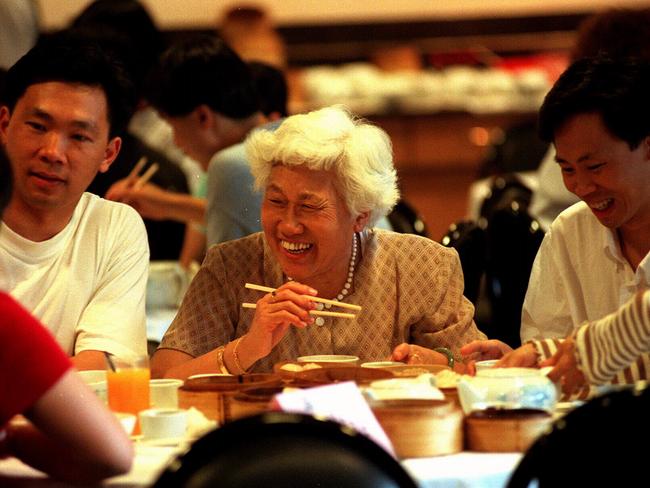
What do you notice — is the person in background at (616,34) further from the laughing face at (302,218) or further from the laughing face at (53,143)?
the laughing face at (53,143)

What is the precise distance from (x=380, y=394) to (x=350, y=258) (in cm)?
88

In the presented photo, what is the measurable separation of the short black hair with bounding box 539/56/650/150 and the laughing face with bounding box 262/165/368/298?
568 millimetres

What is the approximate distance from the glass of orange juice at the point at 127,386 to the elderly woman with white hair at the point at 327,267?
1.59 feet

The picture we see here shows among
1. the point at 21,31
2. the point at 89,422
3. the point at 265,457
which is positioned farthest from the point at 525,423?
the point at 21,31

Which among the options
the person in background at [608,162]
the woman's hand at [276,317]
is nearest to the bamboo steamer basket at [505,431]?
the person in background at [608,162]

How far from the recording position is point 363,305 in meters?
2.87

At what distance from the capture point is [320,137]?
2.77m

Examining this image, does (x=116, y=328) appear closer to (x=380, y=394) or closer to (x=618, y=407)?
(x=380, y=394)

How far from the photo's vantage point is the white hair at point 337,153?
9.06ft

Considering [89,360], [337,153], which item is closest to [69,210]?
[89,360]

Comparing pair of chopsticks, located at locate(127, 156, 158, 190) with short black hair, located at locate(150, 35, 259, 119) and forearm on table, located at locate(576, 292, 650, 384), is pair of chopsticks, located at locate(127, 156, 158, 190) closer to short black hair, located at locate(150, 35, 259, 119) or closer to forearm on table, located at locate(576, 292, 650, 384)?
short black hair, located at locate(150, 35, 259, 119)

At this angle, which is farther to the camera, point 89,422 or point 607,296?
point 607,296

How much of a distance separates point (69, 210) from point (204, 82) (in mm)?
1238

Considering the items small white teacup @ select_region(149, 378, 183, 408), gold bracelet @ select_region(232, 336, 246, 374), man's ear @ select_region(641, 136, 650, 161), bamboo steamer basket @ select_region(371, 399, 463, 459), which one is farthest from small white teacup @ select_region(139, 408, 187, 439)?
man's ear @ select_region(641, 136, 650, 161)
